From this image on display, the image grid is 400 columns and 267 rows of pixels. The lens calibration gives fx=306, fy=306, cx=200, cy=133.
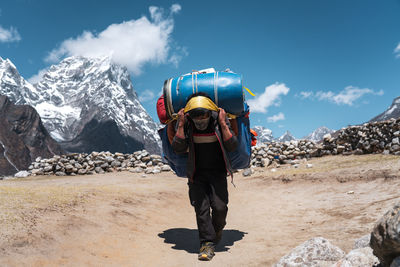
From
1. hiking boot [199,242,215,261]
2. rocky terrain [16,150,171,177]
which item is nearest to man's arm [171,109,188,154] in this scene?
hiking boot [199,242,215,261]

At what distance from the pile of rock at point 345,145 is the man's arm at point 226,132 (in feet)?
36.4

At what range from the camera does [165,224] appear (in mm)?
6340

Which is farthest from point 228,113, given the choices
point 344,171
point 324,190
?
point 344,171

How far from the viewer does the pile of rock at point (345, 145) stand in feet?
46.7

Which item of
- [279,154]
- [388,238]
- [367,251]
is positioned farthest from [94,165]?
[388,238]

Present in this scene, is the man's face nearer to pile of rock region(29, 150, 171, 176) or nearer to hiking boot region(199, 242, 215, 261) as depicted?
hiking boot region(199, 242, 215, 261)

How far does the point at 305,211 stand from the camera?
700 cm

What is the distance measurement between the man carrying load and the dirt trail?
405mm

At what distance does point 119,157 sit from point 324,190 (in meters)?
11.8

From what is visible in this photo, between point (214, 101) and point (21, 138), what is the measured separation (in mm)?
134204

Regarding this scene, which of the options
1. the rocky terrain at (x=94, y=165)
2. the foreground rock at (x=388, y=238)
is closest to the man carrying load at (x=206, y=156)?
the foreground rock at (x=388, y=238)

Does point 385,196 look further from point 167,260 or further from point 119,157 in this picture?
point 119,157

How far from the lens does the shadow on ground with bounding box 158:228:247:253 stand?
4.95 metres

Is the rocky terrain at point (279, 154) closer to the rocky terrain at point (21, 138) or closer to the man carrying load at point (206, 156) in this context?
the man carrying load at point (206, 156)
